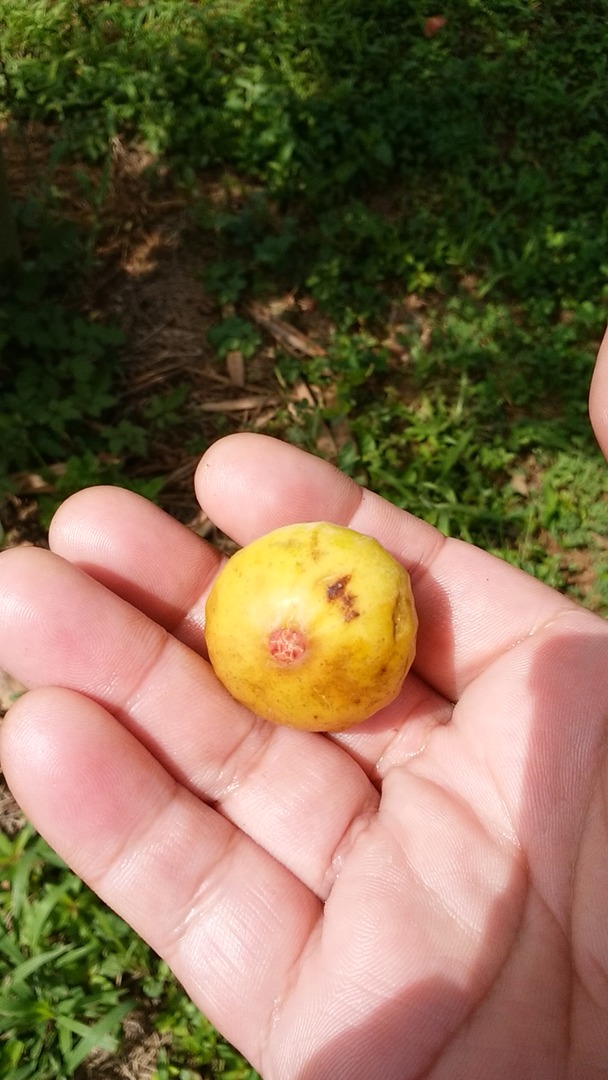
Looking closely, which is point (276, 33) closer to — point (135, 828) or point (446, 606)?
point (446, 606)

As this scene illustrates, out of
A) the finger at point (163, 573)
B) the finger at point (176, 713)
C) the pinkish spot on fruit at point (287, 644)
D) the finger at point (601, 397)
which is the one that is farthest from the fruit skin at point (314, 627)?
the finger at point (601, 397)

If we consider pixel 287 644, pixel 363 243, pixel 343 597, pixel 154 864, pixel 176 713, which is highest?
pixel 343 597

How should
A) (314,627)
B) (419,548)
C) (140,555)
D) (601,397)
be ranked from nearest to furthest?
(601,397) → (314,627) → (140,555) → (419,548)

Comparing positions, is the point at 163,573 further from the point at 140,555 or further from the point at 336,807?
the point at 336,807

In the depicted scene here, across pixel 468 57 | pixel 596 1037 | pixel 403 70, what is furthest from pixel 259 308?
pixel 596 1037

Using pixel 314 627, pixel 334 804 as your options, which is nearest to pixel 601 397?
pixel 314 627

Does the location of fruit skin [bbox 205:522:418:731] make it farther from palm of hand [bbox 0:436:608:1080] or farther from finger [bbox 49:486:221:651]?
finger [bbox 49:486:221:651]

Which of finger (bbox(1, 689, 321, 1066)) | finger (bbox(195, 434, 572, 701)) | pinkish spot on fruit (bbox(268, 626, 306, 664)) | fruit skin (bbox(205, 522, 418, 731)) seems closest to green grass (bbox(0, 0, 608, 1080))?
finger (bbox(1, 689, 321, 1066))
